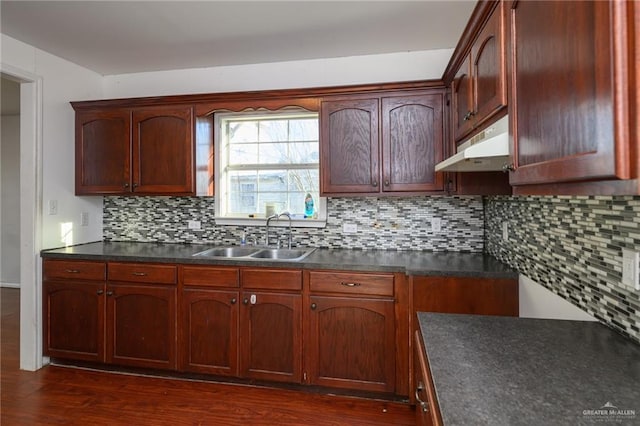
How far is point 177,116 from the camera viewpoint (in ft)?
9.16

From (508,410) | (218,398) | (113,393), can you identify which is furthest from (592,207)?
(113,393)

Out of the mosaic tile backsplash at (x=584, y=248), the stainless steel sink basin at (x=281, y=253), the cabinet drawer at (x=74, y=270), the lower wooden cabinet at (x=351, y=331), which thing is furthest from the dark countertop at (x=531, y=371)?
the cabinet drawer at (x=74, y=270)

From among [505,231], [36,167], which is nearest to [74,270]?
[36,167]

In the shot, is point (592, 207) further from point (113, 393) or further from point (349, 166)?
point (113, 393)

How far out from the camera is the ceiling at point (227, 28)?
213 cm

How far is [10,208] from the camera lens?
16.8 ft

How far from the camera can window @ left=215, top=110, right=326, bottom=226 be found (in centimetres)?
299

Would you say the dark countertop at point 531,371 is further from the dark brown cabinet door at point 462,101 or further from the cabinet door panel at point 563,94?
the dark brown cabinet door at point 462,101

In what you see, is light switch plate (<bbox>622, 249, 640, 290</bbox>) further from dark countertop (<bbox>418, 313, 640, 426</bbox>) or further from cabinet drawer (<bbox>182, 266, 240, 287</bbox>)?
cabinet drawer (<bbox>182, 266, 240, 287</bbox>)

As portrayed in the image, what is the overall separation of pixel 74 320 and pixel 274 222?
171 cm

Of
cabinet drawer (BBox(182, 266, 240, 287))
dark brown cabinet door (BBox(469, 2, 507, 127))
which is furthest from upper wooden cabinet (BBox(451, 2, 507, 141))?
cabinet drawer (BBox(182, 266, 240, 287))

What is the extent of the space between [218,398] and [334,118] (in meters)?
2.10

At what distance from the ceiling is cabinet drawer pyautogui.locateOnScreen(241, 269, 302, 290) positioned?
1.68 meters

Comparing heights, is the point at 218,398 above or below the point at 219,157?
below
